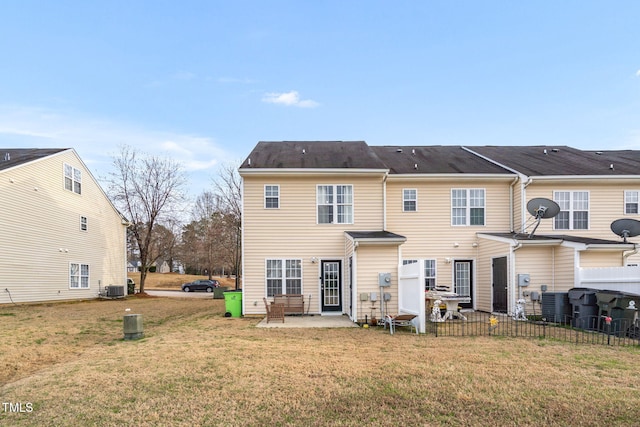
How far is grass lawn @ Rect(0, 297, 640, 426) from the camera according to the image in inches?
184

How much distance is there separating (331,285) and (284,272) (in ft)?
5.78

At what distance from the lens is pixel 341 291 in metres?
14.8

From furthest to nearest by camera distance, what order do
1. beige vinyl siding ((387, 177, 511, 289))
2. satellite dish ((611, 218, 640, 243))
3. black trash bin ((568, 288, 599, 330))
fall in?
beige vinyl siding ((387, 177, 511, 289)) → satellite dish ((611, 218, 640, 243)) → black trash bin ((568, 288, 599, 330))

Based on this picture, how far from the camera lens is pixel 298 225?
48.8 feet

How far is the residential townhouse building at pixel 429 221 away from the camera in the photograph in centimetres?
1373

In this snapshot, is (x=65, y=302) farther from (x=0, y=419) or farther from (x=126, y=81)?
(x=0, y=419)

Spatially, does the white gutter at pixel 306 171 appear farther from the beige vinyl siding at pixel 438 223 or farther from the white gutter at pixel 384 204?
the beige vinyl siding at pixel 438 223

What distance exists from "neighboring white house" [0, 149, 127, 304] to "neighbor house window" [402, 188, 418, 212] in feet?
53.6

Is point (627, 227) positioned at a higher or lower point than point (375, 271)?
higher

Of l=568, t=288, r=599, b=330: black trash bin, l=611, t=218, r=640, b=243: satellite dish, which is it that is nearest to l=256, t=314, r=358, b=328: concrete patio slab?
l=568, t=288, r=599, b=330: black trash bin

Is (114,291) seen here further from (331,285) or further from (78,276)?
(331,285)

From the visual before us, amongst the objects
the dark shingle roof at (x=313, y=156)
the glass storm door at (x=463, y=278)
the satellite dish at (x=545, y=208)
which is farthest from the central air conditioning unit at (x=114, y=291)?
the satellite dish at (x=545, y=208)

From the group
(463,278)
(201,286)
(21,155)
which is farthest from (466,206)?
(201,286)

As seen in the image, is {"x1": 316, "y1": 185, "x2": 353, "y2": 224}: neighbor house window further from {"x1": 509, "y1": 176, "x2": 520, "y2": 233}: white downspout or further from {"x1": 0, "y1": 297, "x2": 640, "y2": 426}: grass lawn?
{"x1": 509, "y1": 176, "x2": 520, "y2": 233}: white downspout
